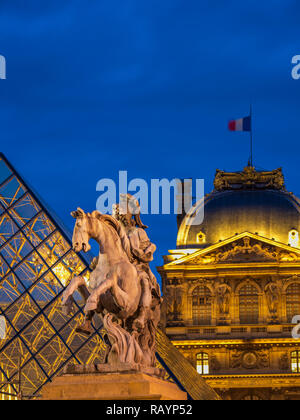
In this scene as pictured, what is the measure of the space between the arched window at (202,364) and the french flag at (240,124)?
12367 millimetres

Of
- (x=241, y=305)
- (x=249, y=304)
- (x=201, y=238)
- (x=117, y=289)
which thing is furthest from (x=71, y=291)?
(x=201, y=238)

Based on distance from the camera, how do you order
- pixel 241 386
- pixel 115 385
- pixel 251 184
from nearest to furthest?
pixel 115 385, pixel 241 386, pixel 251 184

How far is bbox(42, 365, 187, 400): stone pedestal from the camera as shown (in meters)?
14.8

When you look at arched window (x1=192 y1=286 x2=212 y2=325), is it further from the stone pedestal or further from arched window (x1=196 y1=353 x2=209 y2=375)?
the stone pedestal

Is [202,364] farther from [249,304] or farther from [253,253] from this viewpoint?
[253,253]

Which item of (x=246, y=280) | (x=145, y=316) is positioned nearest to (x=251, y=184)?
(x=246, y=280)

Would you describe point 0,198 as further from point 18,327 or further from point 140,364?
point 140,364

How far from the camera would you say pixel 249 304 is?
220ft

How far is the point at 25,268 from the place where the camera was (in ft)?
121

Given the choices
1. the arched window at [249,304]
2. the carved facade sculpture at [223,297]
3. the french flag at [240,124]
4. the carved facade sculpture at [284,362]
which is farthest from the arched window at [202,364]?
the french flag at [240,124]

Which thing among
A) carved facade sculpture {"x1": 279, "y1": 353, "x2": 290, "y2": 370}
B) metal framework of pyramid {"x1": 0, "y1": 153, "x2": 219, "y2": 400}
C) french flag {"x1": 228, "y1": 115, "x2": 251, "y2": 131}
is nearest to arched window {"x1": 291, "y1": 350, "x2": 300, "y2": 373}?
carved facade sculpture {"x1": 279, "y1": 353, "x2": 290, "y2": 370}

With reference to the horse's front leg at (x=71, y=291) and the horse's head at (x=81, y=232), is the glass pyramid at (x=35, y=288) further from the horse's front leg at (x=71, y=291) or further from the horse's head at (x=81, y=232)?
the horse's head at (x=81, y=232)

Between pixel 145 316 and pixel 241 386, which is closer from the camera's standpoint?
pixel 145 316
